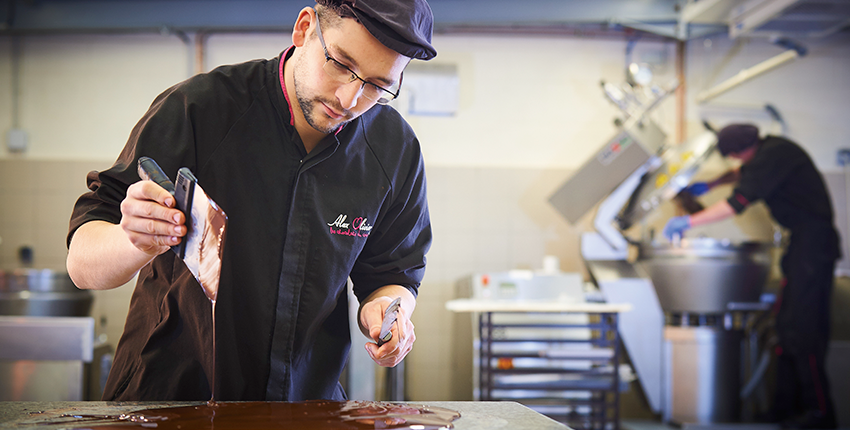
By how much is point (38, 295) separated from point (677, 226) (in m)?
3.55

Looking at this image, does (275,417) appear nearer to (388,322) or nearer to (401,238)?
(388,322)

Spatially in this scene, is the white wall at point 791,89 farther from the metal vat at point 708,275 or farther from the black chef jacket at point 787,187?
the metal vat at point 708,275

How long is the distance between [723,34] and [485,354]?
2818 millimetres

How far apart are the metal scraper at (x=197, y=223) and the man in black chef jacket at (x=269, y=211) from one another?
105 millimetres

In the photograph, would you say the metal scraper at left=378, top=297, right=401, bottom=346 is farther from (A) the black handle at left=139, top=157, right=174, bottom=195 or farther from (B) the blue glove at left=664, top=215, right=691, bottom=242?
(B) the blue glove at left=664, top=215, right=691, bottom=242

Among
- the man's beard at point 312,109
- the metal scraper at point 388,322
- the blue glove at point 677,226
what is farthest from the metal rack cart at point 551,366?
the man's beard at point 312,109

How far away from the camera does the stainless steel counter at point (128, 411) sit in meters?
0.88

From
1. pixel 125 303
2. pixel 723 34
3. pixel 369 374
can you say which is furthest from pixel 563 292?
pixel 125 303

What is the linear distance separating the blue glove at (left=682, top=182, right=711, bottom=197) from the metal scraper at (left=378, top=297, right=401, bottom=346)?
3.22 m

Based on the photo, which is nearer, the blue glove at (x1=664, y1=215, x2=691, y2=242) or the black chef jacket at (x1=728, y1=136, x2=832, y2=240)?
the black chef jacket at (x1=728, y1=136, x2=832, y2=240)

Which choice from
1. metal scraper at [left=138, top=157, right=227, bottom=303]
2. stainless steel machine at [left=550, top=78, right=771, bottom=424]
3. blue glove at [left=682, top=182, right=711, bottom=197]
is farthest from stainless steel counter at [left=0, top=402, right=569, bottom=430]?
blue glove at [left=682, top=182, right=711, bottom=197]

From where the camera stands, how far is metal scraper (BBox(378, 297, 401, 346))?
1066mm

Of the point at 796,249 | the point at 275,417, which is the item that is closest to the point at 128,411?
the point at 275,417

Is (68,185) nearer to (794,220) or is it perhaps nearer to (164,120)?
(164,120)
